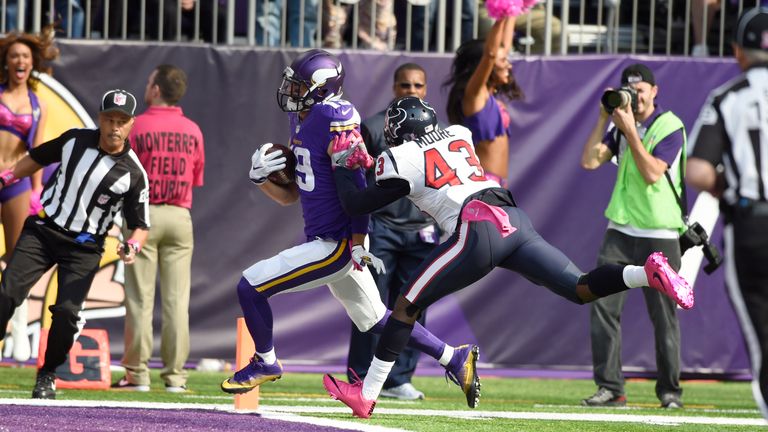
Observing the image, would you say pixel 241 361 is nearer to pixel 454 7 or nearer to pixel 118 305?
pixel 118 305

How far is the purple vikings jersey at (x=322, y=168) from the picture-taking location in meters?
6.52

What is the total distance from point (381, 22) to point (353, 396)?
4.76m

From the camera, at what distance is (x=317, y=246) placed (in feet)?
21.4

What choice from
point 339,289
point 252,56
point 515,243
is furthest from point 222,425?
point 252,56

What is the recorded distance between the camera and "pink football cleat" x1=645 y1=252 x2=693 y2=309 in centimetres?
588

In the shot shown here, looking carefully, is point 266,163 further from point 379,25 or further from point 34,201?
point 379,25

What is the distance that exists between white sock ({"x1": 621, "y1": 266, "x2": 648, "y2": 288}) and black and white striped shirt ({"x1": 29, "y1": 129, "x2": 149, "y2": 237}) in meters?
3.06

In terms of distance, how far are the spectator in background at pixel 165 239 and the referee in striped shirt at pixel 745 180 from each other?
4.61 meters

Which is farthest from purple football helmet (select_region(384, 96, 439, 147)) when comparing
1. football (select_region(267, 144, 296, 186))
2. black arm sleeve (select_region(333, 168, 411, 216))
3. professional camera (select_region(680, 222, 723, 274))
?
professional camera (select_region(680, 222, 723, 274))

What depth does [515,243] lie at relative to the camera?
20.3 feet

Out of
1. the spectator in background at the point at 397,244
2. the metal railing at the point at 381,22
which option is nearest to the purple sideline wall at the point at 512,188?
the metal railing at the point at 381,22

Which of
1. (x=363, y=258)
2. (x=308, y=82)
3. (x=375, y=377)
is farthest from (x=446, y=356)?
(x=308, y=82)

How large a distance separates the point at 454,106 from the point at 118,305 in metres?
3.12

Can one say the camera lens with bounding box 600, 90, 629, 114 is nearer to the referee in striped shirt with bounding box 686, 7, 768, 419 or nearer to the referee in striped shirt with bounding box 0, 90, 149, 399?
the referee in striped shirt with bounding box 0, 90, 149, 399
